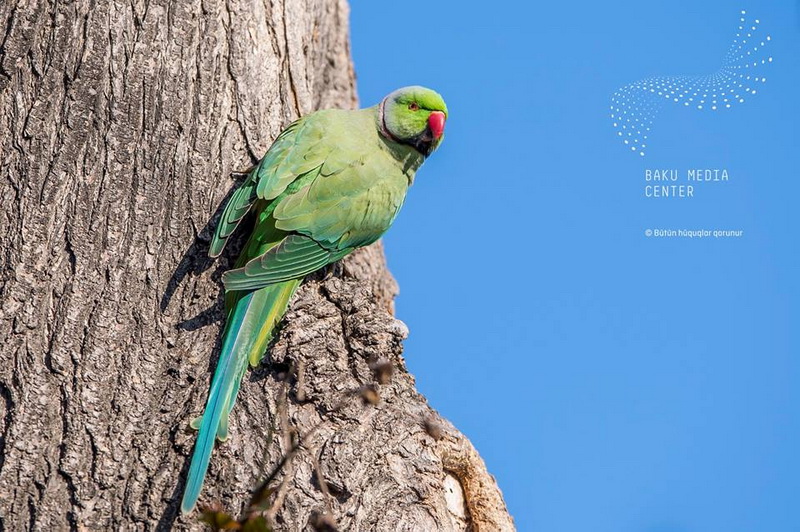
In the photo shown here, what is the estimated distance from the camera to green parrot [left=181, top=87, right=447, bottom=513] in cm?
264

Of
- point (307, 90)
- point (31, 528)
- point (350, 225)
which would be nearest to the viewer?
point (31, 528)

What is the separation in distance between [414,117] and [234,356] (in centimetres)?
133

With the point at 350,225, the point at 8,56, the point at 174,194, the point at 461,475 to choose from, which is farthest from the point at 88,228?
the point at 461,475

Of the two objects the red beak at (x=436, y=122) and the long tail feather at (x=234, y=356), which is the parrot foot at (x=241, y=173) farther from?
the red beak at (x=436, y=122)

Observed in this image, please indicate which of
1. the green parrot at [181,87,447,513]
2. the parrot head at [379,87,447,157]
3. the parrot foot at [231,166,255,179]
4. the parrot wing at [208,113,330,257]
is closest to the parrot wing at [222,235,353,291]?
the green parrot at [181,87,447,513]

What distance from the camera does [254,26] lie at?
319 centimetres

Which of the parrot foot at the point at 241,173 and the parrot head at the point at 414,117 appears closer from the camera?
the parrot foot at the point at 241,173

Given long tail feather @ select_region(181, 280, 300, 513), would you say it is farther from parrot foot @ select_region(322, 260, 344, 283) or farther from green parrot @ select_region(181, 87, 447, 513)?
parrot foot @ select_region(322, 260, 344, 283)

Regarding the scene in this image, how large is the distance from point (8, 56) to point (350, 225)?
1.32 metres

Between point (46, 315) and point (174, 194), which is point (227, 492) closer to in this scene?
point (46, 315)

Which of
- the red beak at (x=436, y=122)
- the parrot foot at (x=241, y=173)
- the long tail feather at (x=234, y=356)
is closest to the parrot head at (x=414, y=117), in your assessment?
the red beak at (x=436, y=122)

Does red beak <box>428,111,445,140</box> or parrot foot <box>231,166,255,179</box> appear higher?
red beak <box>428,111,445,140</box>

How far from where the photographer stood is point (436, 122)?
3408 mm

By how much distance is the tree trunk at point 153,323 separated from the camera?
2506 millimetres
